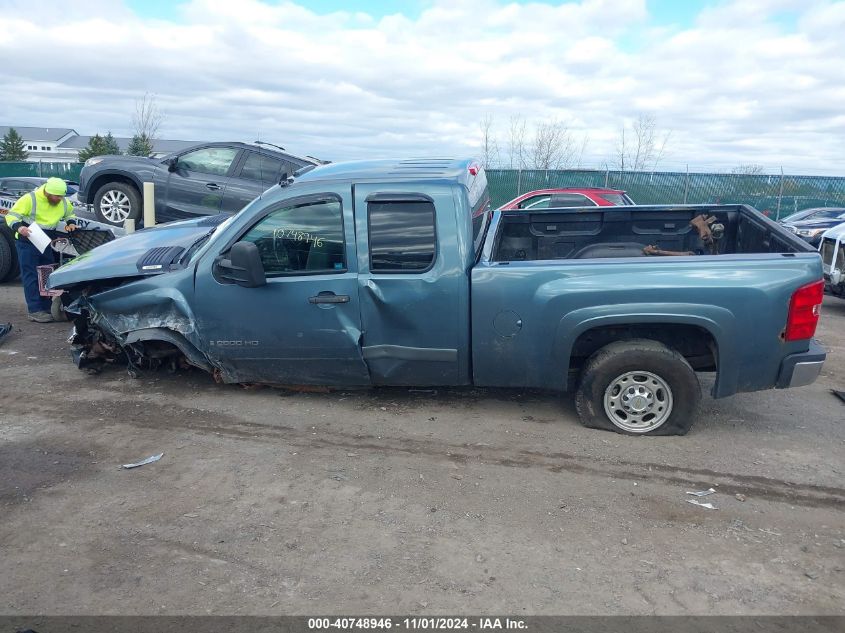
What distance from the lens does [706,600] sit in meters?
3.22

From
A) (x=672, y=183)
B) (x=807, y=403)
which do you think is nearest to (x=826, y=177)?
(x=672, y=183)

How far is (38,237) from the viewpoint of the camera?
312 inches

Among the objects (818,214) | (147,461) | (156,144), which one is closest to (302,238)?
(147,461)

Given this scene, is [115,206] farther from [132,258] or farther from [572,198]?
[572,198]

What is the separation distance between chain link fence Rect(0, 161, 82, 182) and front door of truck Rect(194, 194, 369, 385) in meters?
23.4

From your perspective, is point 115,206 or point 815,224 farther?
point 815,224

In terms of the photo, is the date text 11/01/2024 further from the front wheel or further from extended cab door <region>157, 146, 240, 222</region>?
the front wheel

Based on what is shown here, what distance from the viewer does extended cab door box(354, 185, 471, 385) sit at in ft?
16.3

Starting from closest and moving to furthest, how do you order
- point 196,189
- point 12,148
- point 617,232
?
point 617,232, point 196,189, point 12,148

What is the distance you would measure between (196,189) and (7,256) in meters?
2.85

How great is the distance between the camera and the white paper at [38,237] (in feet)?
26.0

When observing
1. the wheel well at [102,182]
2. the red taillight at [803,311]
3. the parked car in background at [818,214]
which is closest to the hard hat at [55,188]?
the wheel well at [102,182]

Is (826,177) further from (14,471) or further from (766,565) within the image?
(14,471)

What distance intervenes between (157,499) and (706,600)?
3012mm
